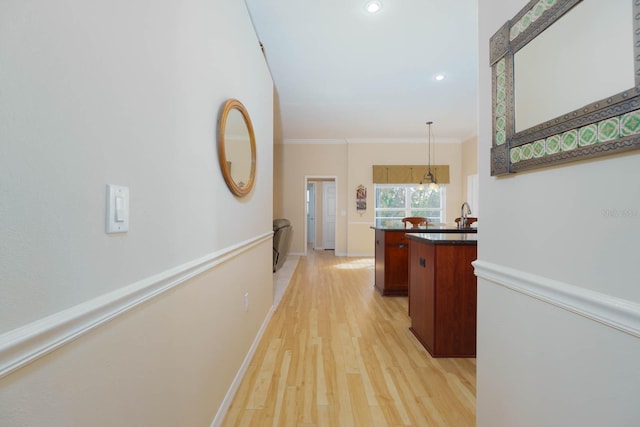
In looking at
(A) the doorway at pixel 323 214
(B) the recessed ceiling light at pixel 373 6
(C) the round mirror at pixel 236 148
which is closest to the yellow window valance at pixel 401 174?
(A) the doorway at pixel 323 214

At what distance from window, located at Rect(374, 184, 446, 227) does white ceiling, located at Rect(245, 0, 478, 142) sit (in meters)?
1.86

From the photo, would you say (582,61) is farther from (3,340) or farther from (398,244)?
(398,244)

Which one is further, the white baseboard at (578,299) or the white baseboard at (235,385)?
the white baseboard at (235,385)

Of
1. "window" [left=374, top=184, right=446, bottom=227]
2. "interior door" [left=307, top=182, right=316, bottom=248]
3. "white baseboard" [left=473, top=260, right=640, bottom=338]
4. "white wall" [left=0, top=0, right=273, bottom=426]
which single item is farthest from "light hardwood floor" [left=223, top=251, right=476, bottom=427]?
"interior door" [left=307, top=182, right=316, bottom=248]

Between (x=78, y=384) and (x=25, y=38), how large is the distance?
0.69m

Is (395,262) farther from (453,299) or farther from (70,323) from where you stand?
(70,323)

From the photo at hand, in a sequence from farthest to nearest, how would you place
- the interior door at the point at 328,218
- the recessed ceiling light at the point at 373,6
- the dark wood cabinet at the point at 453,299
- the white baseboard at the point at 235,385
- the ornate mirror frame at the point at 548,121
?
the interior door at the point at 328,218 < the recessed ceiling light at the point at 373,6 < the dark wood cabinet at the point at 453,299 < the white baseboard at the point at 235,385 < the ornate mirror frame at the point at 548,121

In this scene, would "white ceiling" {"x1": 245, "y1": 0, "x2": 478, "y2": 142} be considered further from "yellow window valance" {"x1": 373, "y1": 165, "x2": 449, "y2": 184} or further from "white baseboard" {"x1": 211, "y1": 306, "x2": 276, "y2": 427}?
"white baseboard" {"x1": 211, "y1": 306, "x2": 276, "y2": 427}

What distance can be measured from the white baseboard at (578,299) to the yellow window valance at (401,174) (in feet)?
19.1

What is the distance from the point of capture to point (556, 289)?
31.4 inches

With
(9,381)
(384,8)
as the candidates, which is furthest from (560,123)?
(384,8)

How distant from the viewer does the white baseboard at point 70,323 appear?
45 cm

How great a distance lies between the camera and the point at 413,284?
2.54 metres

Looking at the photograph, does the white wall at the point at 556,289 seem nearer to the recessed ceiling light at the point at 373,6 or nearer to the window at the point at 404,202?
the recessed ceiling light at the point at 373,6
